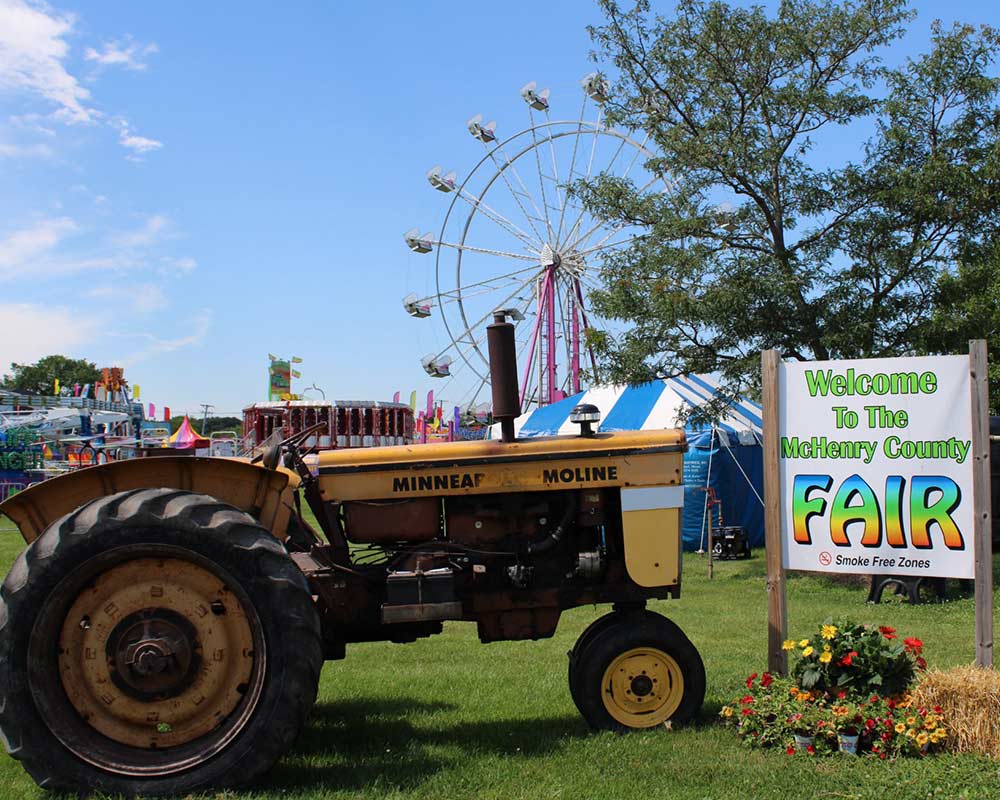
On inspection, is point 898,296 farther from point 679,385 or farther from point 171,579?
point 171,579

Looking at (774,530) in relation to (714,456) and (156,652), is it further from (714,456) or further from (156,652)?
(714,456)

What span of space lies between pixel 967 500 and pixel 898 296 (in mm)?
8958

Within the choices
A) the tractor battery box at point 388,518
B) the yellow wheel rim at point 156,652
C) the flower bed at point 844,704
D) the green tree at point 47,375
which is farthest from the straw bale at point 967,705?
the green tree at point 47,375

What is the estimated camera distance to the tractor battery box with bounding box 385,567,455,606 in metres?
5.02

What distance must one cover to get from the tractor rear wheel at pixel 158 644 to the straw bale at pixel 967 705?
3.10m

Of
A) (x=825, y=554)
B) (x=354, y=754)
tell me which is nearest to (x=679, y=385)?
(x=825, y=554)

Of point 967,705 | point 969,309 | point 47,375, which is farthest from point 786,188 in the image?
point 47,375

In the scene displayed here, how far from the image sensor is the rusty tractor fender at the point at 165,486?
15.6 feet

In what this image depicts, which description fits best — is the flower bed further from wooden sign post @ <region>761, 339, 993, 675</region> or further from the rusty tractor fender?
the rusty tractor fender

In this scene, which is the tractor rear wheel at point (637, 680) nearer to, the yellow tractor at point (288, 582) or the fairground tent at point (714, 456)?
the yellow tractor at point (288, 582)

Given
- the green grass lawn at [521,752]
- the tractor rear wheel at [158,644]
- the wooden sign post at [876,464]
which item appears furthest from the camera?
the wooden sign post at [876,464]

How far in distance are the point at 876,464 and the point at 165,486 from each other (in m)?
3.90

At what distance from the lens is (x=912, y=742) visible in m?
4.59

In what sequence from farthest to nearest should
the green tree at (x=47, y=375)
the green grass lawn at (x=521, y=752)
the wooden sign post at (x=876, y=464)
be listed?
the green tree at (x=47, y=375) < the wooden sign post at (x=876, y=464) < the green grass lawn at (x=521, y=752)
